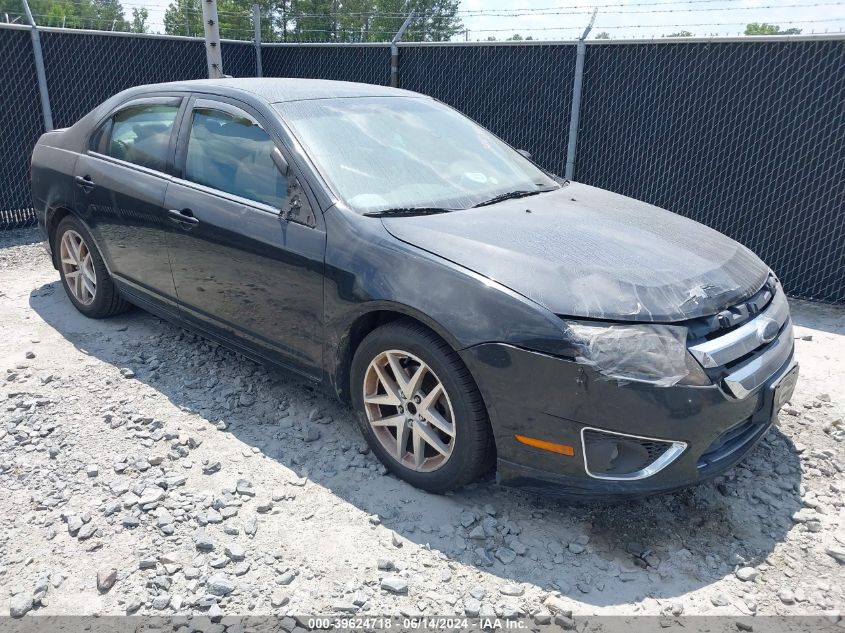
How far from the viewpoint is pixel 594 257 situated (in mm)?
2926

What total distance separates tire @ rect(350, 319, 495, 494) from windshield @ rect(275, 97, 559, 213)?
0.67 metres

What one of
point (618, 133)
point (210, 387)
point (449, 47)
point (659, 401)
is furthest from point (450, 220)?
point (449, 47)

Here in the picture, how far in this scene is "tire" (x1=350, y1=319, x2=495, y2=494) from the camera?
2820mm

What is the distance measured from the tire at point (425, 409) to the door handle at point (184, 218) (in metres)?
1.32

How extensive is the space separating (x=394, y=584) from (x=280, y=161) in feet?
6.64

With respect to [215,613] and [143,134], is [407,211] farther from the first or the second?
[143,134]

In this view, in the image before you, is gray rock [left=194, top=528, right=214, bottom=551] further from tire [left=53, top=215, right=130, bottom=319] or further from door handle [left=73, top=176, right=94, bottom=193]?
door handle [left=73, top=176, right=94, bottom=193]

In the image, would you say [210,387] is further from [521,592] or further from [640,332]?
[640,332]

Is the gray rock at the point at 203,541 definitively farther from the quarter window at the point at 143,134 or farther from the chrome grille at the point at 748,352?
the quarter window at the point at 143,134

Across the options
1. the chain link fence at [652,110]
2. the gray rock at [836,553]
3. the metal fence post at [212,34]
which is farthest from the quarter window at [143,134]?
the chain link fence at [652,110]

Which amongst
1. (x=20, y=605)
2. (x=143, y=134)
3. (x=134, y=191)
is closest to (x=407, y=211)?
(x=134, y=191)

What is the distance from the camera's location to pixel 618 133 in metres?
7.18

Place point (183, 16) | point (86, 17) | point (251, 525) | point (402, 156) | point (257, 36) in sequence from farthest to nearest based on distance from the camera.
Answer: point (183, 16)
point (86, 17)
point (257, 36)
point (402, 156)
point (251, 525)

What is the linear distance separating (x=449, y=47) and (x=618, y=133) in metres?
2.46
